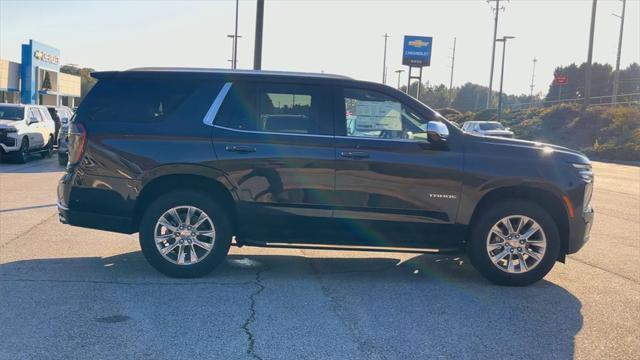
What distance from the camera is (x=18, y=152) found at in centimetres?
1900

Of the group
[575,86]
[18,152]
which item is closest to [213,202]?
[18,152]

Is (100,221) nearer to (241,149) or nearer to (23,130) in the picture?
(241,149)

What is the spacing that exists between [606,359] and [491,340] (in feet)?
2.69

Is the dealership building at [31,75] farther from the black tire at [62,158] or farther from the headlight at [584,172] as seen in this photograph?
the headlight at [584,172]

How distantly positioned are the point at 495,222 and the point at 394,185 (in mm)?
1108

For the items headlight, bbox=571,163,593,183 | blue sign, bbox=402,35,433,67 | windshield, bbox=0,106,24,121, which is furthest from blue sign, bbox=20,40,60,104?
headlight, bbox=571,163,593,183

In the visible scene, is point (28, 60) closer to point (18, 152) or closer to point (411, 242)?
point (18, 152)

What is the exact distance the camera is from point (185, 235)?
653 cm

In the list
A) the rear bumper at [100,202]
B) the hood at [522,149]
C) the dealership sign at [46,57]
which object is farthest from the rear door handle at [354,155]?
the dealership sign at [46,57]

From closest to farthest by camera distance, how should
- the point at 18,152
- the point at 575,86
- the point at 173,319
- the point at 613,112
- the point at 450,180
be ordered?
1. the point at 173,319
2. the point at 450,180
3. the point at 18,152
4. the point at 613,112
5. the point at 575,86

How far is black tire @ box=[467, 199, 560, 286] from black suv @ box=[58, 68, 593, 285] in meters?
0.01

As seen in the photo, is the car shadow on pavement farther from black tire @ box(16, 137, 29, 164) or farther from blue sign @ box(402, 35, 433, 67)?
blue sign @ box(402, 35, 433, 67)

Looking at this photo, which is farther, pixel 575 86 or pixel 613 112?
pixel 575 86

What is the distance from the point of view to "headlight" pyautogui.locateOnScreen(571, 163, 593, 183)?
6629 millimetres
